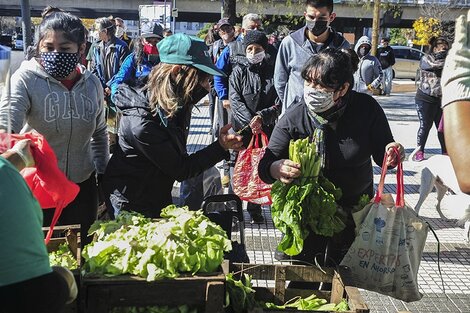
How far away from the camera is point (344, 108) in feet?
11.1

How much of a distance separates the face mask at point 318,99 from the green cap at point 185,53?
50 cm

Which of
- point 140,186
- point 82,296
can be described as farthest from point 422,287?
point 82,296

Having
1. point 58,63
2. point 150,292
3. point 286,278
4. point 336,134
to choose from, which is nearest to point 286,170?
point 336,134

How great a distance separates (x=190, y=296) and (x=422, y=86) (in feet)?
24.3

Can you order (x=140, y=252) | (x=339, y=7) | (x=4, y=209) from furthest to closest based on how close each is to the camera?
(x=339, y=7)
(x=140, y=252)
(x=4, y=209)

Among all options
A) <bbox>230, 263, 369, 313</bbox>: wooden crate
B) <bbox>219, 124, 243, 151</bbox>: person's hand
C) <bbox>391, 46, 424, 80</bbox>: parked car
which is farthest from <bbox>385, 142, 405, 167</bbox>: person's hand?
<bbox>391, 46, 424, 80</bbox>: parked car

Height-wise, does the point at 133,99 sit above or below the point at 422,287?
above

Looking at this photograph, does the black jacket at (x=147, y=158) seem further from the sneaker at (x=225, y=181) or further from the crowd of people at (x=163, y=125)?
the sneaker at (x=225, y=181)

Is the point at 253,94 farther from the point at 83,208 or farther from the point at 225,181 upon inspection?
the point at 83,208

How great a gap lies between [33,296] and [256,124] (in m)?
3.89

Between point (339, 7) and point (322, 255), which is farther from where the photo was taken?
point (339, 7)

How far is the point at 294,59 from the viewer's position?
17.7 feet

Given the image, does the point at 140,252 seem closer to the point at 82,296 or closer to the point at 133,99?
the point at 82,296

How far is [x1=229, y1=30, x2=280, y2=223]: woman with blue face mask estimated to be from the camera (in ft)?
19.8
